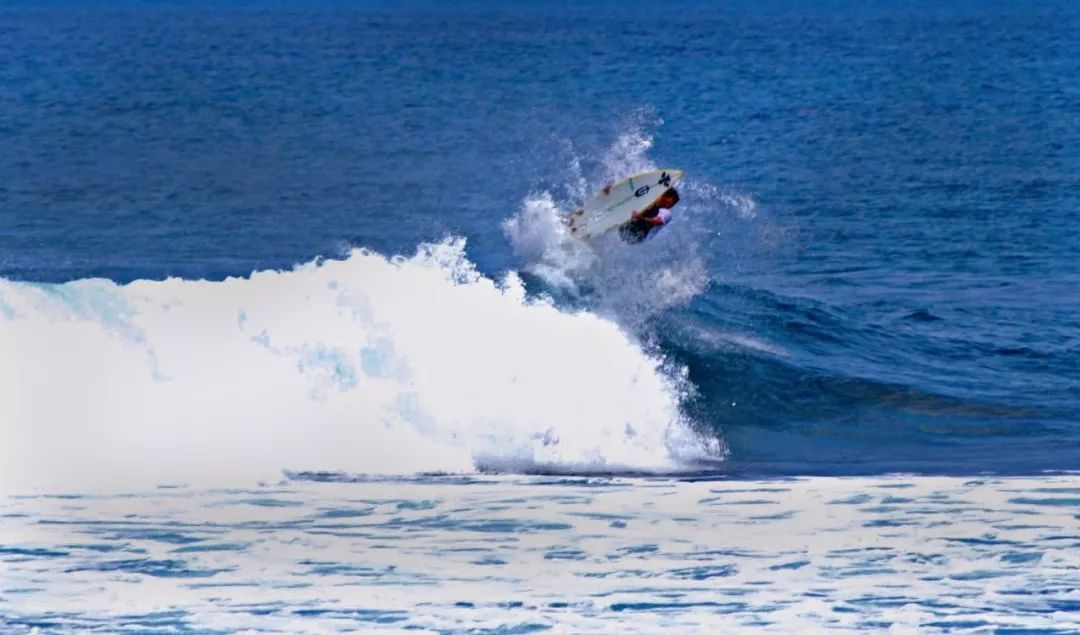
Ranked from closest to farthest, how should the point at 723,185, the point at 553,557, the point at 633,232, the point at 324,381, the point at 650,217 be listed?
the point at 553,557, the point at 324,381, the point at 650,217, the point at 633,232, the point at 723,185

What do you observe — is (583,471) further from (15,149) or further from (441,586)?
(15,149)

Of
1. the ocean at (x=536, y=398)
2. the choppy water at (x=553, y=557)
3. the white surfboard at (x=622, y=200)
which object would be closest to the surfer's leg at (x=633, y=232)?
the white surfboard at (x=622, y=200)

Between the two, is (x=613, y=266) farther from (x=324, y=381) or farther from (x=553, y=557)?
(x=553, y=557)

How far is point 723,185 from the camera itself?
45812mm

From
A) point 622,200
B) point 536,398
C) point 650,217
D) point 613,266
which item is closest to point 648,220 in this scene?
point 650,217

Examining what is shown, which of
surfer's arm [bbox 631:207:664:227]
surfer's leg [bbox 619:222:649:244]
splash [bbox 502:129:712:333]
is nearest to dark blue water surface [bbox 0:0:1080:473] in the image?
splash [bbox 502:129:712:333]

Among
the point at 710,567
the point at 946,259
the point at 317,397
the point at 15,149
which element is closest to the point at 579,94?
the point at 15,149

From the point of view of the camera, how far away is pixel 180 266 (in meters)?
34.9

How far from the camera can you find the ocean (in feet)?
58.5

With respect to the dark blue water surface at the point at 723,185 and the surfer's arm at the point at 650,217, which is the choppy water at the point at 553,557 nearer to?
the dark blue water surface at the point at 723,185

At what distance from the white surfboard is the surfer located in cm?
8

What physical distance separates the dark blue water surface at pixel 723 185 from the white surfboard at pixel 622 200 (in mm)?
1048

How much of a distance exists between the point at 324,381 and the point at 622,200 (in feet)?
22.7

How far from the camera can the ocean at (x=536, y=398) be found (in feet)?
58.5
